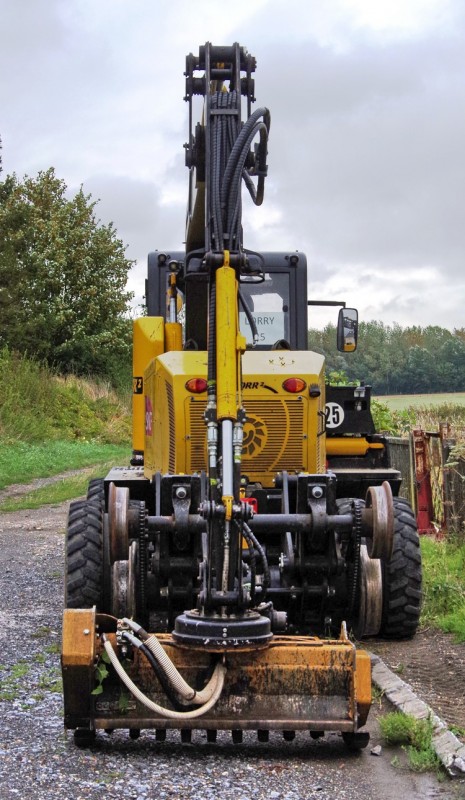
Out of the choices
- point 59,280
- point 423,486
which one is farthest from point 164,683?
point 59,280

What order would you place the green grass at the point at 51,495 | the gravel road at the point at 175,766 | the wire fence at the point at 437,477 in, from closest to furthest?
the gravel road at the point at 175,766 → the wire fence at the point at 437,477 → the green grass at the point at 51,495

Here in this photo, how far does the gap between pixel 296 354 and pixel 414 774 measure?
3.73 m

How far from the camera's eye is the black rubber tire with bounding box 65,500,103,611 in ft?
24.6

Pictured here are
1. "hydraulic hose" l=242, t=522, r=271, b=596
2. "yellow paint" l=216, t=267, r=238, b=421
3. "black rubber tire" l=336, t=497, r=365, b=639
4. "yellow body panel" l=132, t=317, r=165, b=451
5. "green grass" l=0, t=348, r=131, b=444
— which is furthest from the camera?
"green grass" l=0, t=348, r=131, b=444

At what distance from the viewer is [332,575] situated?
22.9ft

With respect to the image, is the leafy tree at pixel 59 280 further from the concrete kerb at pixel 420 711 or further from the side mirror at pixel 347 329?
the concrete kerb at pixel 420 711

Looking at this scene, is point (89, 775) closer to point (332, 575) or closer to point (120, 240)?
point (332, 575)

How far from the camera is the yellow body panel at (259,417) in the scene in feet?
25.3

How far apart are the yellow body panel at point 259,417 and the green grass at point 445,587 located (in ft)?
5.11

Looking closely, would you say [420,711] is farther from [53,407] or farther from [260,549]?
[53,407]

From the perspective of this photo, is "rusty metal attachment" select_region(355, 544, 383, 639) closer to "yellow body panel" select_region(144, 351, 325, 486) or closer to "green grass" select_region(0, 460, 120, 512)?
"yellow body panel" select_region(144, 351, 325, 486)

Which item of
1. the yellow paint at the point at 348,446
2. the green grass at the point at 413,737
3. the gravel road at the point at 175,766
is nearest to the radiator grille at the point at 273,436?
the gravel road at the point at 175,766

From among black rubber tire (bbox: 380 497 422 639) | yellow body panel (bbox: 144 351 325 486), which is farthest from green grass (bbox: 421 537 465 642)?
yellow body panel (bbox: 144 351 325 486)

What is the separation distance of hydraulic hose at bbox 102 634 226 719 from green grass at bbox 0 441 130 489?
1852cm
